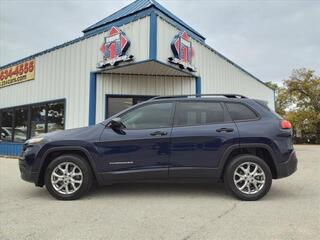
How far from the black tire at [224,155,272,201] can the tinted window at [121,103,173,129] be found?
4.21 ft

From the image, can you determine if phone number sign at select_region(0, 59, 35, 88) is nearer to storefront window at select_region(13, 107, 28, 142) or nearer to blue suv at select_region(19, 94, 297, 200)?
storefront window at select_region(13, 107, 28, 142)

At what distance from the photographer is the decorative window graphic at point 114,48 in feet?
31.5

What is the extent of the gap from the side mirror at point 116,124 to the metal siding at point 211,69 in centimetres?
452

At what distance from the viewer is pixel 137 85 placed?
1122cm

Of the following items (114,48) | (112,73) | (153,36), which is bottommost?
(112,73)

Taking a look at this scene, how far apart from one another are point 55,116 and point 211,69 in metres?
6.28

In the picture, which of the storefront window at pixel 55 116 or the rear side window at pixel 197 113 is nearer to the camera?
the rear side window at pixel 197 113

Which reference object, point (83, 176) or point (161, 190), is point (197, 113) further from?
point (83, 176)

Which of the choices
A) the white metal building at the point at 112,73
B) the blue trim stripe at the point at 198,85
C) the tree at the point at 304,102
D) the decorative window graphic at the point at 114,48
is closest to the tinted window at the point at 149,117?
the white metal building at the point at 112,73

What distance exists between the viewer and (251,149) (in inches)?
218

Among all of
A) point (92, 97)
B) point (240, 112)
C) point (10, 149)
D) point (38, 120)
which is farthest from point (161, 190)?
point (10, 149)

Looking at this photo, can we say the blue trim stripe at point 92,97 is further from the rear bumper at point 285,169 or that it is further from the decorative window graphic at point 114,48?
the rear bumper at point 285,169

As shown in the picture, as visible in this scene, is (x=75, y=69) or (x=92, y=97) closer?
(x=92, y=97)

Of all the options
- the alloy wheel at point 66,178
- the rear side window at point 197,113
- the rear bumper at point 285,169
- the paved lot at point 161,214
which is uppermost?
the rear side window at point 197,113
